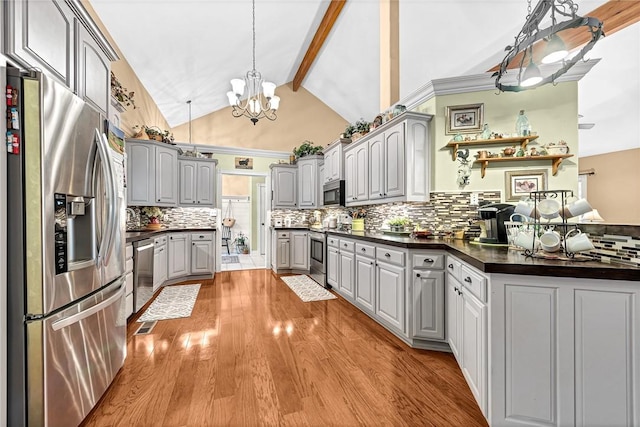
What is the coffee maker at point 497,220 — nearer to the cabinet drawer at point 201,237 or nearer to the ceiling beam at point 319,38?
the ceiling beam at point 319,38

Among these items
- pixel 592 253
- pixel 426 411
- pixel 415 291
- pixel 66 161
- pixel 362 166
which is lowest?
pixel 426 411

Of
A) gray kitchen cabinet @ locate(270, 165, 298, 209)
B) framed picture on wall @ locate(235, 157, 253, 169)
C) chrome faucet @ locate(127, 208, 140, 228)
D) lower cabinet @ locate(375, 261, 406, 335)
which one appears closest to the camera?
lower cabinet @ locate(375, 261, 406, 335)

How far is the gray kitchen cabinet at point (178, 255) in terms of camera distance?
445 cm

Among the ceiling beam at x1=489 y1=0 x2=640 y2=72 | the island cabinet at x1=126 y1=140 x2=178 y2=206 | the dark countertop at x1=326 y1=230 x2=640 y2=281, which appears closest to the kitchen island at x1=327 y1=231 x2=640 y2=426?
the dark countertop at x1=326 y1=230 x2=640 y2=281

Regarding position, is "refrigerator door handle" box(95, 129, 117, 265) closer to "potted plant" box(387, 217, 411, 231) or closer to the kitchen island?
the kitchen island

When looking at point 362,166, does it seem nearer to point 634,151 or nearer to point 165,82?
point 165,82

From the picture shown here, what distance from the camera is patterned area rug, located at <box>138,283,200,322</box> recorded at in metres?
3.12

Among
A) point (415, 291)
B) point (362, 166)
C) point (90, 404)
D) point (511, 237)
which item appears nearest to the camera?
point (90, 404)

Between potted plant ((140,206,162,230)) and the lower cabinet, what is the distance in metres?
3.92

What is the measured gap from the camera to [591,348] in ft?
4.25

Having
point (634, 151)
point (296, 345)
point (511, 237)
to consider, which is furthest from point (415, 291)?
point (634, 151)

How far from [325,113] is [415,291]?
5948mm

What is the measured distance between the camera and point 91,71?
202 cm

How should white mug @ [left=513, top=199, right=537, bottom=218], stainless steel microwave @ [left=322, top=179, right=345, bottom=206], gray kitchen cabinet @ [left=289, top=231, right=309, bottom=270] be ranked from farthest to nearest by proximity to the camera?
gray kitchen cabinet @ [left=289, top=231, right=309, bottom=270]
stainless steel microwave @ [left=322, top=179, right=345, bottom=206]
white mug @ [left=513, top=199, right=537, bottom=218]
